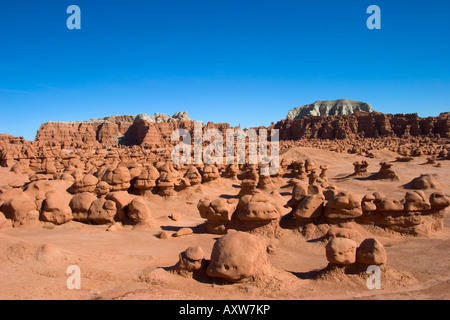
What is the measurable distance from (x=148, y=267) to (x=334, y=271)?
451 cm

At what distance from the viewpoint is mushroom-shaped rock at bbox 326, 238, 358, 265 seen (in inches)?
298

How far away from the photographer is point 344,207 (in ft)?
36.5

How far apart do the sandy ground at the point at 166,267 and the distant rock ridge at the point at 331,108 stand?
9465cm

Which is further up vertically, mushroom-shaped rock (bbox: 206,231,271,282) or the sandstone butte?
the sandstone butte

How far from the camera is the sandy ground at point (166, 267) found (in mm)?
6547

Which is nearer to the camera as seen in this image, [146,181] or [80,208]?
[80,208]

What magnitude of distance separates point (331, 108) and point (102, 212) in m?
108

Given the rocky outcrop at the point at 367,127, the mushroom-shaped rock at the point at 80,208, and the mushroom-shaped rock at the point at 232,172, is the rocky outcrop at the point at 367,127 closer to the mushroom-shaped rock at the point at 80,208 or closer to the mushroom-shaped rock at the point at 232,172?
the mushroom-shaped rock at the point at 232,172

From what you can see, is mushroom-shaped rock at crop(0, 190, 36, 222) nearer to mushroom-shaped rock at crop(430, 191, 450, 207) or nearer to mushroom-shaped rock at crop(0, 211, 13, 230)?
mushroom-shaped rock at crop(0, 211, 13, 230)

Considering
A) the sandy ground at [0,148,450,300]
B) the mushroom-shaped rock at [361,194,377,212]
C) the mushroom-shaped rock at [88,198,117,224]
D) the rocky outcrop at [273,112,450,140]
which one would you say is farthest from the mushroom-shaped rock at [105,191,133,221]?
the rocky outcrop at [273,112,450,140]

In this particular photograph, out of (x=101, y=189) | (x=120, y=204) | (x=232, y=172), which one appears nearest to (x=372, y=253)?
(x=120, y=204)

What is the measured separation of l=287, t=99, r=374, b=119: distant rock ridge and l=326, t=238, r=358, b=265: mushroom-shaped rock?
9722 centimetres

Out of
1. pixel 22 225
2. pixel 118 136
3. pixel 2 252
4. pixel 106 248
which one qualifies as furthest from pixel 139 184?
pixel 118 136

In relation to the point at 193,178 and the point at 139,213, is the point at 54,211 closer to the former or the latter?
the point at 139,213
